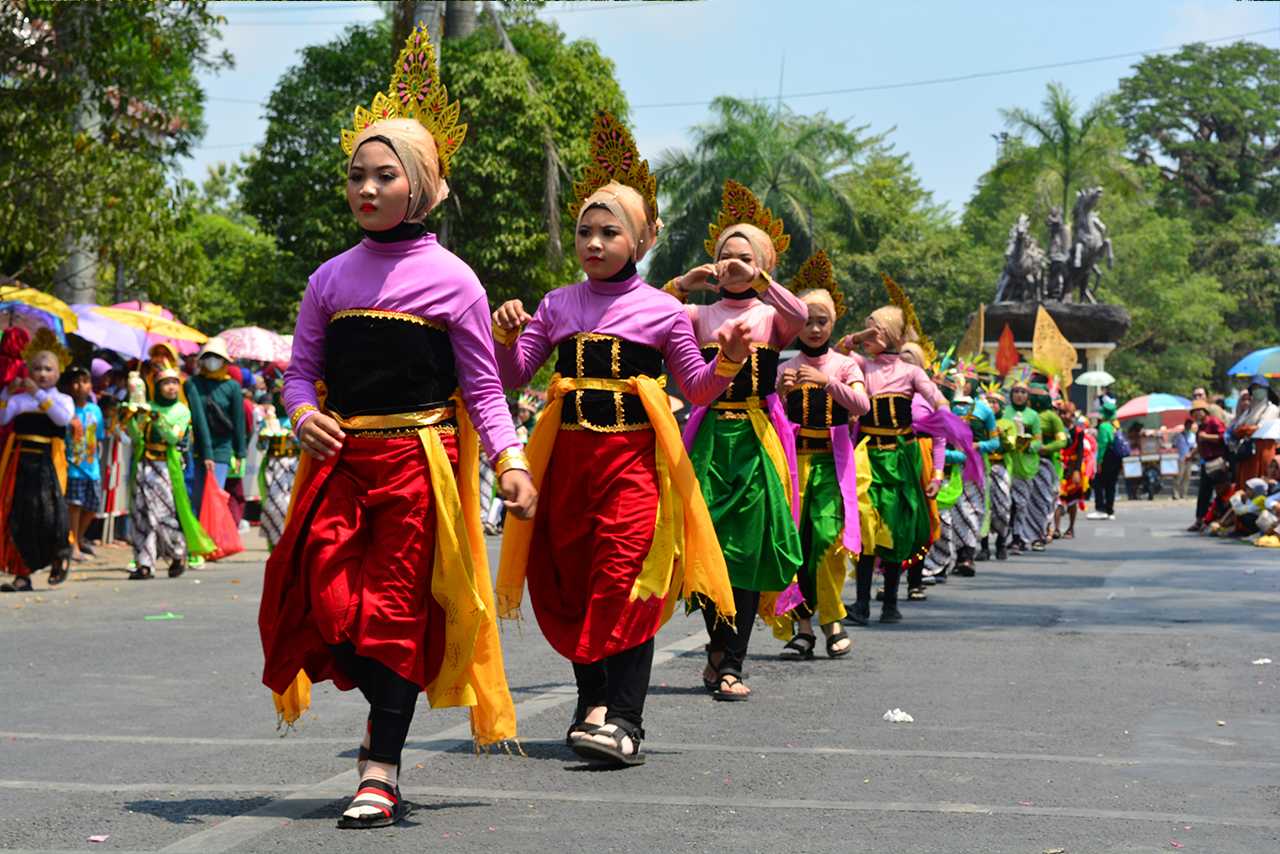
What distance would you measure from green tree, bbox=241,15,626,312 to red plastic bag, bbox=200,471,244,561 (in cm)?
1522

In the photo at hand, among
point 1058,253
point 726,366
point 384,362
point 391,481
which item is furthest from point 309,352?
point 1058,253

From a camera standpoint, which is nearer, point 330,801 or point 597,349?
point 330,801

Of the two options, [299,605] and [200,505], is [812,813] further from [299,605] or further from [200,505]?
[200,505]

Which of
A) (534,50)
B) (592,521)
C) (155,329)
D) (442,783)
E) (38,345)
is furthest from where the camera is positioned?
(534,50)

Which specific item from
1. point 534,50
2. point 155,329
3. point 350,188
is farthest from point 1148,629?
point 534,50

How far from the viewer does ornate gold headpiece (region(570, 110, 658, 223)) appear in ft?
24.9

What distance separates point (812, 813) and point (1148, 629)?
7.30m

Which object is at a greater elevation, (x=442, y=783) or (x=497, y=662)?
(x=497, y=662)

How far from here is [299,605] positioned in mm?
5820

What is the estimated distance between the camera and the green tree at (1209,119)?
82.5 m

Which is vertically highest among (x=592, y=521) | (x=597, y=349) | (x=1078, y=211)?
(x=1078, y=211)

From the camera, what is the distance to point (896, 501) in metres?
12.4

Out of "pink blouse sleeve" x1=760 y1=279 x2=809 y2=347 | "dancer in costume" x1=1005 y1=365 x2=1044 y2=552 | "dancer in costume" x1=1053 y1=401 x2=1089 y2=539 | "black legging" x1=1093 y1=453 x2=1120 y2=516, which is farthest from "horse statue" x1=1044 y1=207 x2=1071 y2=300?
"pink blouse sleeve" x1=760 y1=279 x2=809 y2=347

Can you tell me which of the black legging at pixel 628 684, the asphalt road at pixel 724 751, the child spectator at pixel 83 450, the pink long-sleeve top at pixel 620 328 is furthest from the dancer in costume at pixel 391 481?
the child spectator at pixel 83 450
